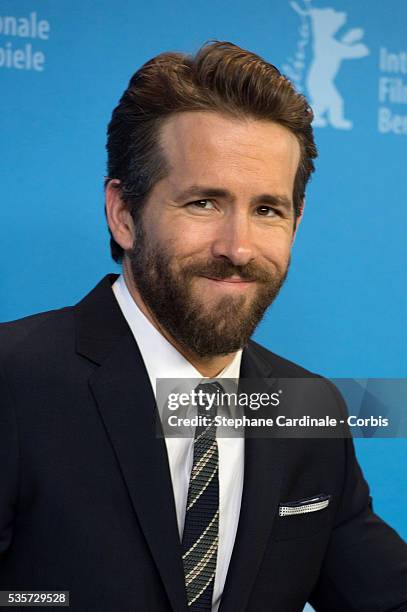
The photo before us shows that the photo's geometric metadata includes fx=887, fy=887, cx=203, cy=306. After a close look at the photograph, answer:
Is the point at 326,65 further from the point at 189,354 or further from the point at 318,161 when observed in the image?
the point at 189,354

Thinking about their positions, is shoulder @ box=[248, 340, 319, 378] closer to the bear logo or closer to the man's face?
the man's face

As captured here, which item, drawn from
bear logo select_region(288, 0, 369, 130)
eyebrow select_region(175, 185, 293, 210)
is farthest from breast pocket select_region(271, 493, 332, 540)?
bear logo select_region(288, 0, 369, 130)

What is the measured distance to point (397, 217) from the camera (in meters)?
2.13

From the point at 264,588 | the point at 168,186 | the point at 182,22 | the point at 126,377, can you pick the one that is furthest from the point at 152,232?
the point at 182,22

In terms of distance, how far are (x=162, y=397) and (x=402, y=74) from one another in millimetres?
1138

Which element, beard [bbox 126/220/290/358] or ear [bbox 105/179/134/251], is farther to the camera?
ear [bbox 105/179/134/251]

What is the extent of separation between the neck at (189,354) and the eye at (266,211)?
243mm

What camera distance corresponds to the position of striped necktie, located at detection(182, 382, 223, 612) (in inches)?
52.8

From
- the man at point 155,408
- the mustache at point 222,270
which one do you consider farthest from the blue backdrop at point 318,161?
the mustache at point 222,270

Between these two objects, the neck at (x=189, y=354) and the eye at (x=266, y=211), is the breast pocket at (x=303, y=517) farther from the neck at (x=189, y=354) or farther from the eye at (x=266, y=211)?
the eye at (x=266, y=211)

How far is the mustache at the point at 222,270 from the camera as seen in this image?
136 cm

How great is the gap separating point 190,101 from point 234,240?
24 centimetres

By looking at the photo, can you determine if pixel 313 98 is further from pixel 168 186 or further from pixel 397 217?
pixel 168 186

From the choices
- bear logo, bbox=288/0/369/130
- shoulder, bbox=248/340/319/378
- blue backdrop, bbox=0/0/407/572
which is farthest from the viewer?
bear logo, bbox=288/0/369/130
